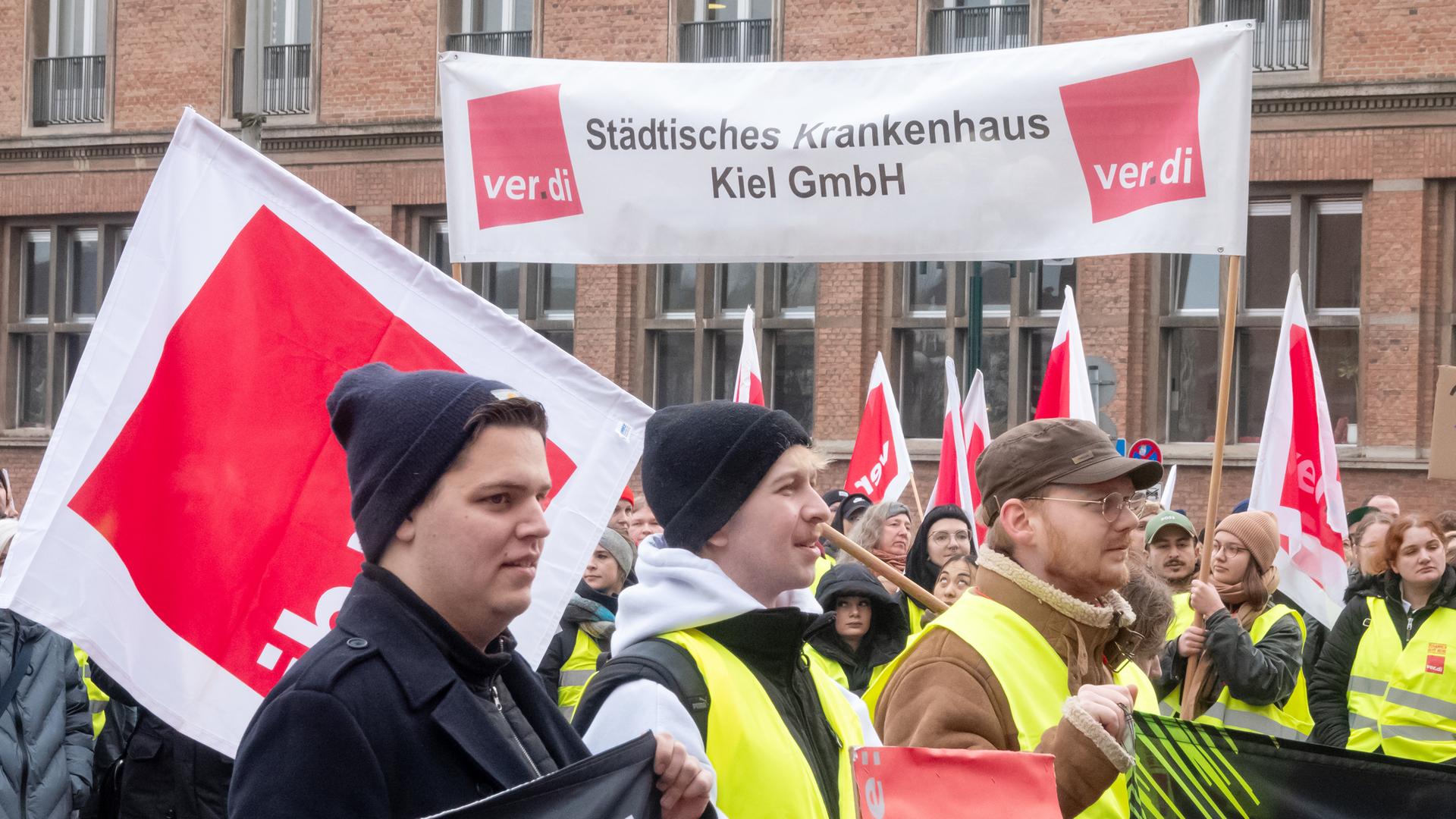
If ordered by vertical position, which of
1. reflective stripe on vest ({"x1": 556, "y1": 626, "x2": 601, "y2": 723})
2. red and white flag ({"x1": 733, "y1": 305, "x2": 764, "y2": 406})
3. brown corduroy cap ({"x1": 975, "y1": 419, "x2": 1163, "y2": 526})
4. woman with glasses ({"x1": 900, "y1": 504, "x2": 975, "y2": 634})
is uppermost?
red and white flag ({"x1": 733, "y1": 305, "x2": 764, "y2": 406})

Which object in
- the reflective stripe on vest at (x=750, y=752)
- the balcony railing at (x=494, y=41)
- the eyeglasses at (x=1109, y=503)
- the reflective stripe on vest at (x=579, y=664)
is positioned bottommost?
the reflective stripe on vest at (x=579, y=664)

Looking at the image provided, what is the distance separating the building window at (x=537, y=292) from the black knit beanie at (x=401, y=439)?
21777 mm

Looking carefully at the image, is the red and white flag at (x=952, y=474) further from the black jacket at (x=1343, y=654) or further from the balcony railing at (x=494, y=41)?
the balcony railing at (x=494, y=41)

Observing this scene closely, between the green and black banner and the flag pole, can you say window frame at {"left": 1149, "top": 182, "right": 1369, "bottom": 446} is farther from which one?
the green and black banner

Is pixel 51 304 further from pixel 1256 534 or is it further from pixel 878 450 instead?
pixel 1256 534

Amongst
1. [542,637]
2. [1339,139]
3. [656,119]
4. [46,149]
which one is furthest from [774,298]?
[542,637]

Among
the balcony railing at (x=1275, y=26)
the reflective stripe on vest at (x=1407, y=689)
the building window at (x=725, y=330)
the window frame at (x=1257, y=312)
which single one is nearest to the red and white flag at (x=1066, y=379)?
the reflective stripe on vest at (x=1407, y=689)

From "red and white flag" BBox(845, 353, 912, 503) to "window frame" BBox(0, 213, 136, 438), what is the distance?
16.6 m

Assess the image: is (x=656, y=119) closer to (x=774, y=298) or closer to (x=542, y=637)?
(x=542, y=637)

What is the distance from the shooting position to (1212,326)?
21188mm

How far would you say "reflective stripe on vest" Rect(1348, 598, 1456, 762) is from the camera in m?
7.49

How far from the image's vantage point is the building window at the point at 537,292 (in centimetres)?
2433

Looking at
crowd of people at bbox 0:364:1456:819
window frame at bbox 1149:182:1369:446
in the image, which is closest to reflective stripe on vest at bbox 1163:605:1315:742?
crowd of people at bbox 0:364:1456:819

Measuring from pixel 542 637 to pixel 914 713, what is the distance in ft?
2.73
